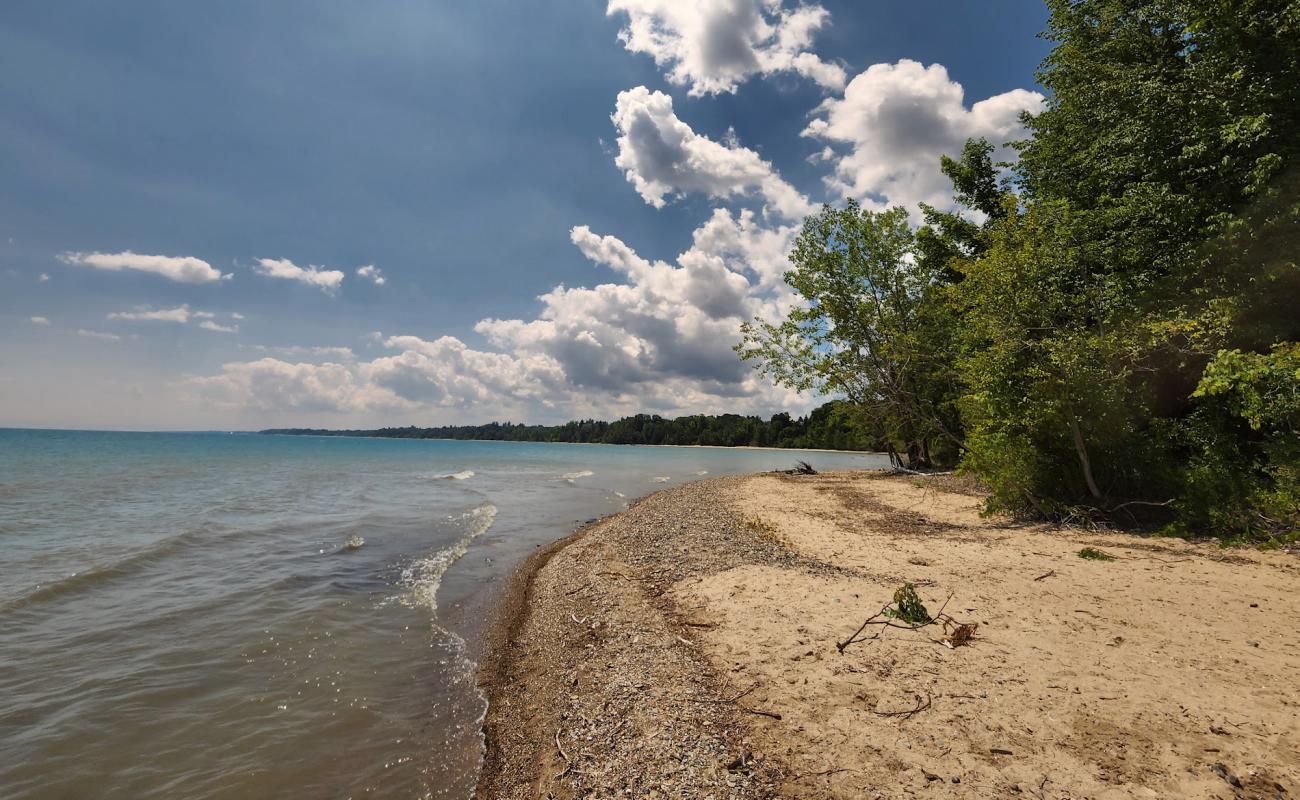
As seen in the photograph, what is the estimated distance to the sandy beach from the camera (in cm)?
407

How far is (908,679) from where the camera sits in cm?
537

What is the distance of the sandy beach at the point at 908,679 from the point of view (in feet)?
13.4

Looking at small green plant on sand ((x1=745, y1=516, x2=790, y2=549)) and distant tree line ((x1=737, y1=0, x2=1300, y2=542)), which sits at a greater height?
distant tree line ((x1=737, y1=0, x2=1300, y2=542))

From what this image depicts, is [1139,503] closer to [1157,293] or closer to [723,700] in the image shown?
[1157,293]

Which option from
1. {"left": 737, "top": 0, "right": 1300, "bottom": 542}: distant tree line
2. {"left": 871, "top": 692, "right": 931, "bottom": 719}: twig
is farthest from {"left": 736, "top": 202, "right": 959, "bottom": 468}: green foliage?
{"left": 871, "top": 692, "right": 931, "bottom": 719}: twig

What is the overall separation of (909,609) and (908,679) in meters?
1.66

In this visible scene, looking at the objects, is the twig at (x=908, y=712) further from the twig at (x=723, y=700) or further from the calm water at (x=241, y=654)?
the calm water at (x=241, y=654)

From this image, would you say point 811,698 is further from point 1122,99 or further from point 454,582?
point 1122,99

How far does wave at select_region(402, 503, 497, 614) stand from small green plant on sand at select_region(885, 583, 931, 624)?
9180 mm

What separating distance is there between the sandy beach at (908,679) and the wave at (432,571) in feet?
7.73

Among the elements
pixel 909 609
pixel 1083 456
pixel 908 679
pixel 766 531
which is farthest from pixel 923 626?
pixel 1083 456

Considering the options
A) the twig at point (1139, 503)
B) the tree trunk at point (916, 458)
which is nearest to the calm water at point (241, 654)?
the twig at point (1139, 503)

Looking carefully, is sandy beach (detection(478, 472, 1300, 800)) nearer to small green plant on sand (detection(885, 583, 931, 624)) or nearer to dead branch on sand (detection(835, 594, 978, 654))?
dead branch on sand (detection(835, 594, 978, 654))

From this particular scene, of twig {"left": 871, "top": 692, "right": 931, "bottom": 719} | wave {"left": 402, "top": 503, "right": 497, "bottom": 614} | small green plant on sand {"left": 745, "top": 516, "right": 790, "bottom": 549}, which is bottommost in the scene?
wave {"left": 402, "top": 503, "right": 497, "bottom": 614}
